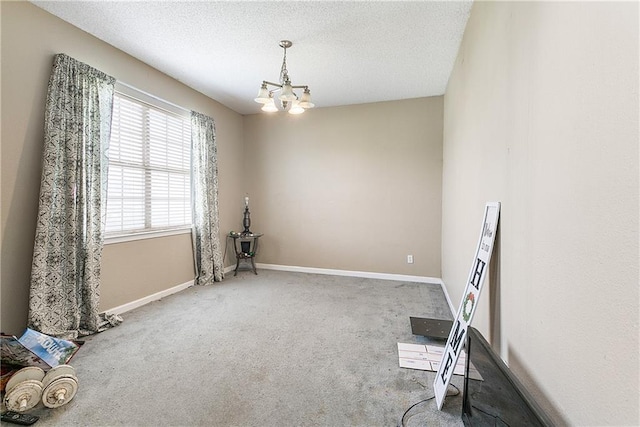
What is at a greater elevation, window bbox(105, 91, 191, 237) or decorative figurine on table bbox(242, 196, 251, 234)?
window bbox(105, 91, 191, 237)

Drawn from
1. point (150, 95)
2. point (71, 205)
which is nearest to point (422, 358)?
point (71, 205)

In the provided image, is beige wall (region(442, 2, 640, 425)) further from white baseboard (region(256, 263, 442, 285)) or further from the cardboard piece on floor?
white baseboard (region(256, 263, 442, 285))

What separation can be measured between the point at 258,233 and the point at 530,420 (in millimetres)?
4613

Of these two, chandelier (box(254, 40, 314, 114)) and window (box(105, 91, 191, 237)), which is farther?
window (box(105, 91, 191, 237))

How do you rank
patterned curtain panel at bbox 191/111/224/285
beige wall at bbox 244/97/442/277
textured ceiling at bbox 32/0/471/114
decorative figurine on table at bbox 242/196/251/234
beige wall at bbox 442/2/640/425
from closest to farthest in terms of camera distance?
beige wall at bbox 442/2/640/425
textured ceiling at bbox 32/0/471/114
patterned curtain panel at bbox 191/111/224/285
beige wall at bbox 244/97/442/277
decorative figurine on table at bbox 242/196/251/234

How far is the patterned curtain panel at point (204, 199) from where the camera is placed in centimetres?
407

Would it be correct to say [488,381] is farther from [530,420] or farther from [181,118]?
[181,118]

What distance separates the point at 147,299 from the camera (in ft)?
11.0

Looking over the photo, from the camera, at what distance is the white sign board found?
5.25ft

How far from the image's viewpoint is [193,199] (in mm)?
4094

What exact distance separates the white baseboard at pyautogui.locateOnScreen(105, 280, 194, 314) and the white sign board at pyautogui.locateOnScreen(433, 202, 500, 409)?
303 centimetres

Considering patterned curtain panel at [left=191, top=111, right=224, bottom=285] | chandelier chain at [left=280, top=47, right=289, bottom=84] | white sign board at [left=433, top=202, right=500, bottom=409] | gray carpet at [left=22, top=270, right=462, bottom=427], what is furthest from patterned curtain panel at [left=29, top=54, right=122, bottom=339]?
white sign board at [left=433, top=202, right=500, bottom=409]

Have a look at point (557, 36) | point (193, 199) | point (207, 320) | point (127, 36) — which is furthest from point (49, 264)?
point (557, 36)

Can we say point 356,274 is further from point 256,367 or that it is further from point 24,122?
point 24,122
